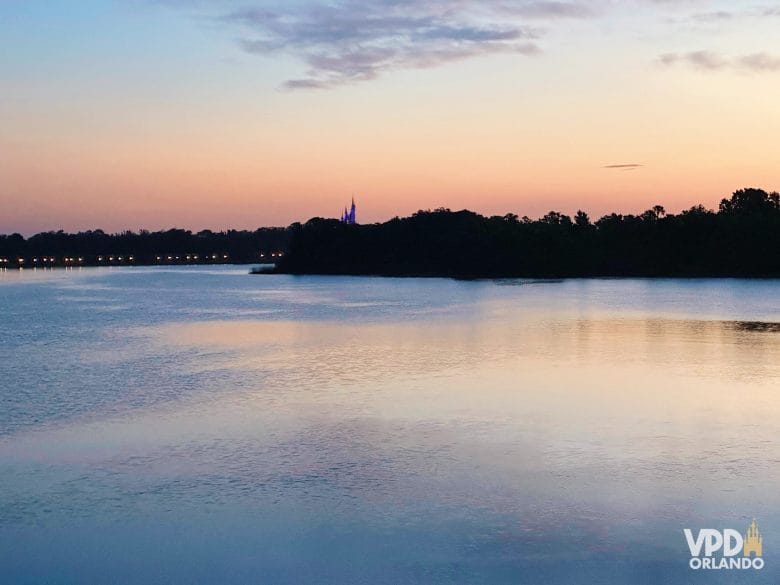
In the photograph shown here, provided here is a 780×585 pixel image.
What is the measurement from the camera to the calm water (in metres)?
8.42

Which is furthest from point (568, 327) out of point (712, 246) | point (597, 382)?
point (712, 246)

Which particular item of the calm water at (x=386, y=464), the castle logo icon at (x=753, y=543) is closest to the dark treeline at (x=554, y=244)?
the calm water at (x=386, y=464)

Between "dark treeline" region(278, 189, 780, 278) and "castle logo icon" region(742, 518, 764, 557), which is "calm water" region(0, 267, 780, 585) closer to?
"castle logo icon" region(742, 518, 764, 557)

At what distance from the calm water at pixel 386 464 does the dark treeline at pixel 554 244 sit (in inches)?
3937

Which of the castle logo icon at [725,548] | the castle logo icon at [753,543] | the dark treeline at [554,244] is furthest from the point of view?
the dark treeline at [554,244]

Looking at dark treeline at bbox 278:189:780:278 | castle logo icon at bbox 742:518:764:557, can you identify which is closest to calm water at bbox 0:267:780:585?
castle logo icon at bbox 742:518:764:557

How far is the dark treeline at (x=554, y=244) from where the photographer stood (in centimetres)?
11950

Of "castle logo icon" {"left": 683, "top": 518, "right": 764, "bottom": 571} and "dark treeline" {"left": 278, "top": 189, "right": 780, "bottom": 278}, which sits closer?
"castle logo icon" {"left": 683, "top": 518, "right": 764, "bottom": 571}

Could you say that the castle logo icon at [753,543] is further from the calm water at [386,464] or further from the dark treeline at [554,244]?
the dark treeline at [554,244]

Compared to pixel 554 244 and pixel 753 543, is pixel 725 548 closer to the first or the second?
pixel 753 543

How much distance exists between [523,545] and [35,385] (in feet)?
51.2

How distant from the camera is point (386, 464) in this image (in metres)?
12.0

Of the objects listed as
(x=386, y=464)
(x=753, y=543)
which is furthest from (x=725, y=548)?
(x=386, y=464)

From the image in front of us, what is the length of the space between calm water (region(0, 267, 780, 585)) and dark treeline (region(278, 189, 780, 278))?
100005 mm
